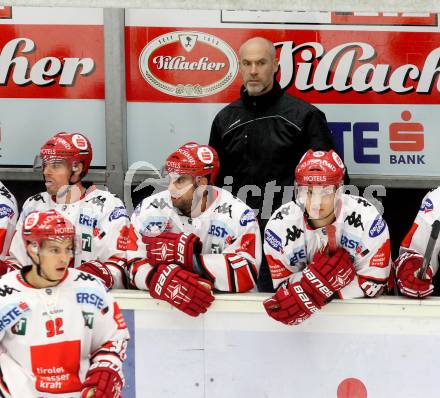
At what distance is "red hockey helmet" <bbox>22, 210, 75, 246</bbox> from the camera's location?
3.74 meters

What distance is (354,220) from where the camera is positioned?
4422 mm

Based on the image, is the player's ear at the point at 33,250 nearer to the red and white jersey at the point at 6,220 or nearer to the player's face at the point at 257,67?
the red and white jersey at the point at 6,220

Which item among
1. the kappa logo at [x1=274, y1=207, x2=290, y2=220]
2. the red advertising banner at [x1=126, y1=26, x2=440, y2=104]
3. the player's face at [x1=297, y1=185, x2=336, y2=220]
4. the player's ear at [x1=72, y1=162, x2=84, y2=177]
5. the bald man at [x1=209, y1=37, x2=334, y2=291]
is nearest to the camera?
the player's face at [x1=297, y1=185, x2=336, y2=220]

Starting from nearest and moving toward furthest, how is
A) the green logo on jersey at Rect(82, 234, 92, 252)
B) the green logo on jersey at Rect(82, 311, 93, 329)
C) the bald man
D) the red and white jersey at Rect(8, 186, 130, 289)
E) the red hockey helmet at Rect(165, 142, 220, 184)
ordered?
the green logo on jersey at Rect(82, 311, 93, 329) → the red hockey helmet at Rect(165, 142, 220, 184) → the red and white jersey at Rect(8, 186, 130, 289) → the green logo on jersey at Rect(82, 234, 92, 252) → the bald man

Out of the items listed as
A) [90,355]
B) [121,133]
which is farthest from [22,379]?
[121,133]

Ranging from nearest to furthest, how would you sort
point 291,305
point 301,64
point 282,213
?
point 291,305 < point 282,213 < point 301,64

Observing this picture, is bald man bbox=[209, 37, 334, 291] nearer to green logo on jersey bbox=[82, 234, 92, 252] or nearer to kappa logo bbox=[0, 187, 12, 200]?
green logo on jersey bbox=[82, 234, 92, 252]

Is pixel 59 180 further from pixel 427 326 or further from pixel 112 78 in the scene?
pixel 427 326

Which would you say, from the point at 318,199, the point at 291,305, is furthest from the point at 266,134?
the point at 291,305

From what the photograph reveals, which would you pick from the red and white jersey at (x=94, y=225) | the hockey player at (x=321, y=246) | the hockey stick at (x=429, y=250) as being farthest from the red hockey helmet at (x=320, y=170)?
the red and white jersey at (x=94, y=225)

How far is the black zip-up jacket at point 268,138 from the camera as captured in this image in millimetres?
5109

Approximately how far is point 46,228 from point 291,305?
3.56 feet

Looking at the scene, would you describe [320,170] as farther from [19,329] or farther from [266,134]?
[19,329]

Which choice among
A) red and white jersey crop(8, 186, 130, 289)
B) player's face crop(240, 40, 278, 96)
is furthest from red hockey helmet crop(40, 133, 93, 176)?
player's face crop(240, 40, 278, 96)
